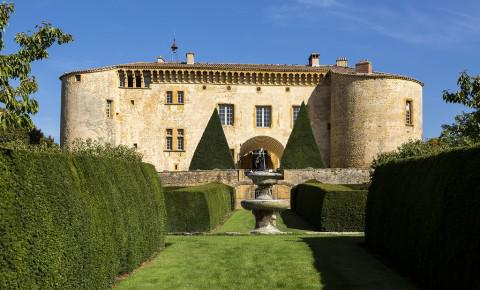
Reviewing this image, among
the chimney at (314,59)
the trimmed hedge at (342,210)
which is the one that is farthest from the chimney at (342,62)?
the trimmed hedge at (342,210)

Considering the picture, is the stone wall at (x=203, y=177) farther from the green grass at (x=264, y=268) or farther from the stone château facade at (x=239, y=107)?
the green grass at (x=264, y=268)

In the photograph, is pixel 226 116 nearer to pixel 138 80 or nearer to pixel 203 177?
pixel 138 80

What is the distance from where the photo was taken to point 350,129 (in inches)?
1425

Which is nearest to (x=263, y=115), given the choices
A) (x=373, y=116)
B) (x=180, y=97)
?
(x=180, y=97)

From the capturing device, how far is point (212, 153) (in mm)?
33062

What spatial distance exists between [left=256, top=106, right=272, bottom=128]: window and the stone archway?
0.90 m

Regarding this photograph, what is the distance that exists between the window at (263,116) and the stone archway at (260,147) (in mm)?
902

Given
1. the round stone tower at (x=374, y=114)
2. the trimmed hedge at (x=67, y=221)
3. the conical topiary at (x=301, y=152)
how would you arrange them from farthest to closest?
the round stone tower at (x=374, y=114), the conical topiary at (x=301, y=152), the trimmed hedge at (x=67, y=221)

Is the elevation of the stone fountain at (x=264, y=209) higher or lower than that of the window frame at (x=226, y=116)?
lower

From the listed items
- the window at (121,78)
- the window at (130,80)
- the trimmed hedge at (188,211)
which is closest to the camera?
the trimmed hedge at (188,211)

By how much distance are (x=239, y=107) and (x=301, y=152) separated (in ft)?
25.3

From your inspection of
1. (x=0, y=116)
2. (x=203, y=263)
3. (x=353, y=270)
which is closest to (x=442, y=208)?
(x=353, y=270)

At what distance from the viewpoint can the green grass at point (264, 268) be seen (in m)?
7.13

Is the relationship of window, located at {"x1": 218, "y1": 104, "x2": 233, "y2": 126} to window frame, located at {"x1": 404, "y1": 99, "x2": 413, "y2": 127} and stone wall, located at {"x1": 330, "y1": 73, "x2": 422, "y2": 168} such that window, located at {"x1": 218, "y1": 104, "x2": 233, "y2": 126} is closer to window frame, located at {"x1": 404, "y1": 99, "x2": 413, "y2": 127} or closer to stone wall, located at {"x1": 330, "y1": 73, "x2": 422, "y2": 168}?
stone wall, located at {"x1": 330, "y1": 73, "x2": 422, "y2": 168}
